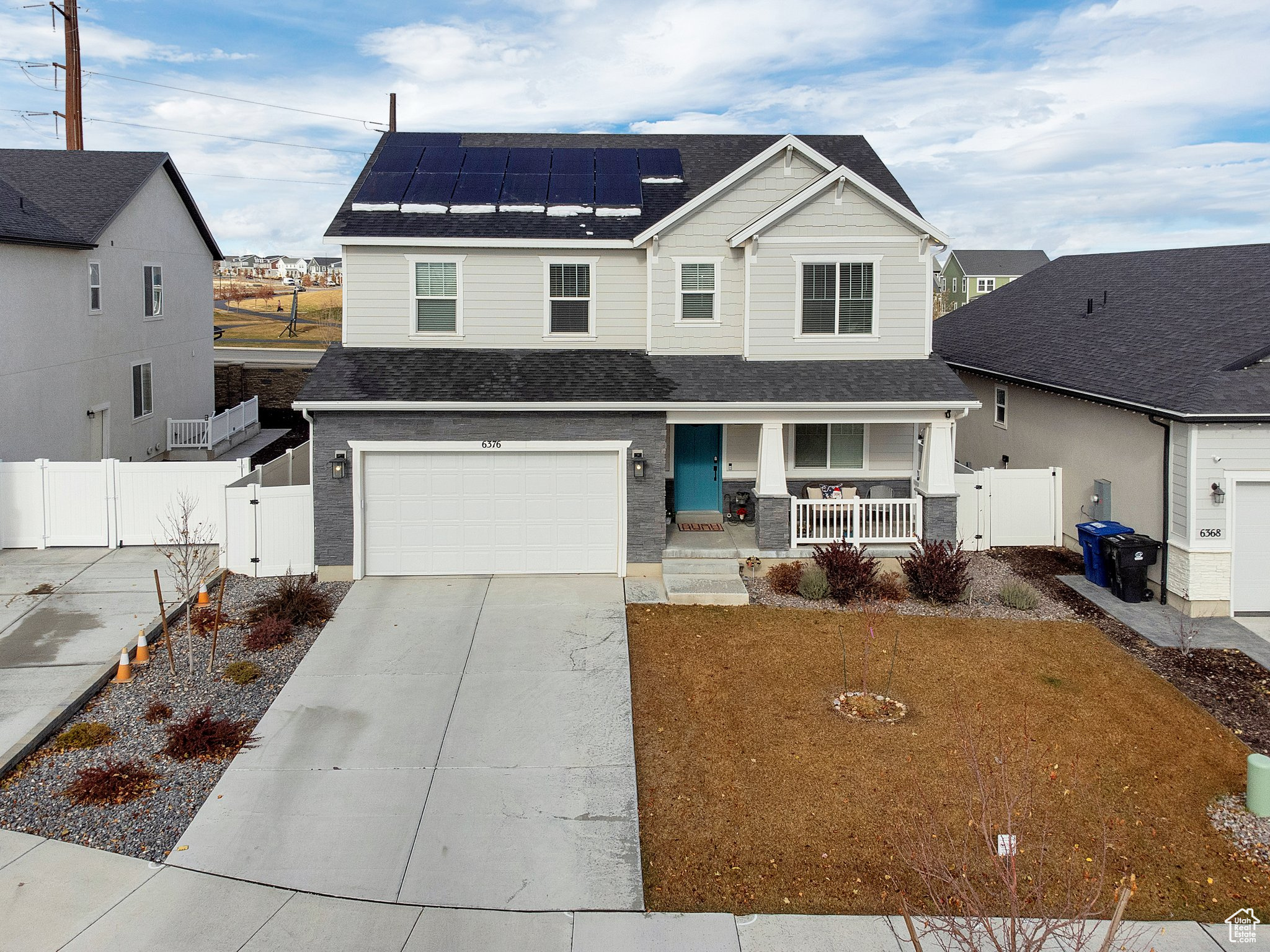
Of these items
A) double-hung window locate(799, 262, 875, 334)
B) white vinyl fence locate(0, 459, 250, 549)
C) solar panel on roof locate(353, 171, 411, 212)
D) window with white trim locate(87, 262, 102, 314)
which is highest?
solar panel on roof locate(353, 171, 411, 212)

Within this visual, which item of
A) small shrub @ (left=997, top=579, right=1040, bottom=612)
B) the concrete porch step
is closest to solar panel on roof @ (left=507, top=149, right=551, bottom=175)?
the concrete porch step

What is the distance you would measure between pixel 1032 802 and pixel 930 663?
3.60 metres

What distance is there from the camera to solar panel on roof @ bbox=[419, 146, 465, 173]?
19062 mm

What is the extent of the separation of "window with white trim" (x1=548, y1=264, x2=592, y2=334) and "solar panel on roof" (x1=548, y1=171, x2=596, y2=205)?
1520 millimetres

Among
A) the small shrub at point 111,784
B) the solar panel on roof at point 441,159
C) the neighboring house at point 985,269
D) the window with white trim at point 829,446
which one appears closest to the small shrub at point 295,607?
the small shrub at point 111,784

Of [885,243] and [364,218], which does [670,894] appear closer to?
[885,243]

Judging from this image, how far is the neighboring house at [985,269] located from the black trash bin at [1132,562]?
6407 cm

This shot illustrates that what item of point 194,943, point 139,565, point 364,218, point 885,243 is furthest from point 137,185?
point 194,943

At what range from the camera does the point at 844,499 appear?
669 inches

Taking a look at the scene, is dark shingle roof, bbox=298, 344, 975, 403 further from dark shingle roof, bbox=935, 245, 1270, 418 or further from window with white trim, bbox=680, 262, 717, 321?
dark shingle roof, bbox=935, 245, 1270, 418

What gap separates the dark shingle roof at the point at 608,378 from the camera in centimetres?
1573

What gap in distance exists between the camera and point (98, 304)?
21.8 metres

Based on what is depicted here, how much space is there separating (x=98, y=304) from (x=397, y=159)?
7.96 m

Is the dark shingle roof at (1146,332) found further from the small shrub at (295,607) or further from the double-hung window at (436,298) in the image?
the small shrub at (295,607)
